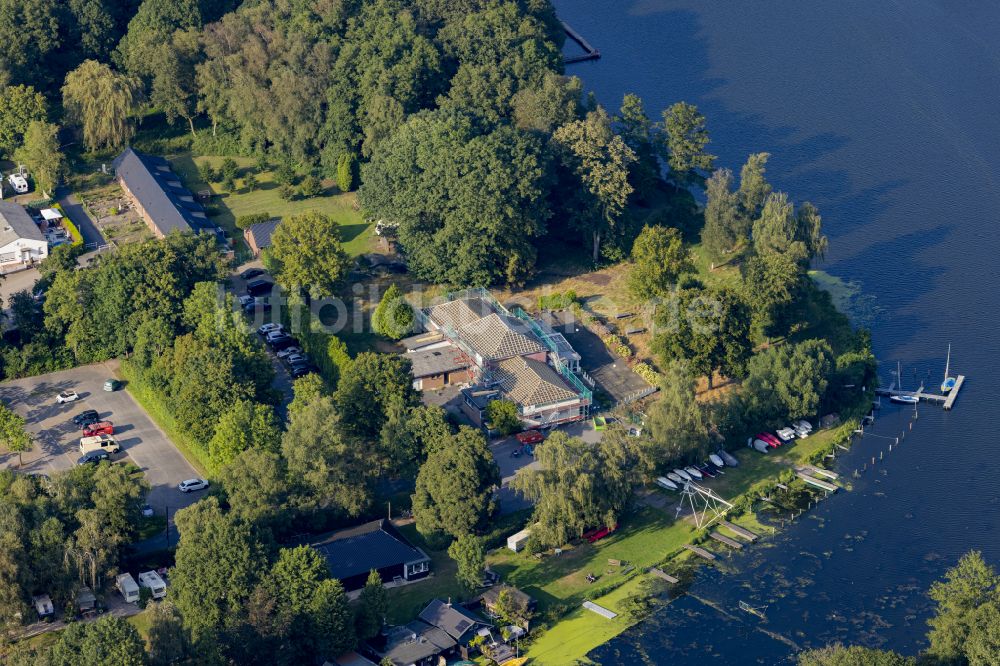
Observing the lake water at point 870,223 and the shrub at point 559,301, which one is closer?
the lake water at point 870,223

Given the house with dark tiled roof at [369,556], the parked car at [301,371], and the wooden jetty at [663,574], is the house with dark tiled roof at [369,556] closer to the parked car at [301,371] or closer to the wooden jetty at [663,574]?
the wooden jetty at [663,574]

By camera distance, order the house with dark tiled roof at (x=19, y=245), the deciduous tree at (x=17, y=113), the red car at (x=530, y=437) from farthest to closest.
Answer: the deciduous tree at (x=17, y=113) < the house with dark tiled roof at (x=19, y=245) < the red car at (x=530, y=437)

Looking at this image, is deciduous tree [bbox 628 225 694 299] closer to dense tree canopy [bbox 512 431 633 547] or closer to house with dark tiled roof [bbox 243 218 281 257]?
dense tree canopy [bbox 512 431 633 547]

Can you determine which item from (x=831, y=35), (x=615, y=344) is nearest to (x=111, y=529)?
(x=615, y=344)

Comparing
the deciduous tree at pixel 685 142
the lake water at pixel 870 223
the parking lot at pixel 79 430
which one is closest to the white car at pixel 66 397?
the parking lot at pixel 79 430

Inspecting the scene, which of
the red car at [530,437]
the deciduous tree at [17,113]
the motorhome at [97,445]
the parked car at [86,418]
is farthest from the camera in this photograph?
the deciduous tree at [17,113]

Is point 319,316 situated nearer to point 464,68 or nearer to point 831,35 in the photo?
point 464,68
